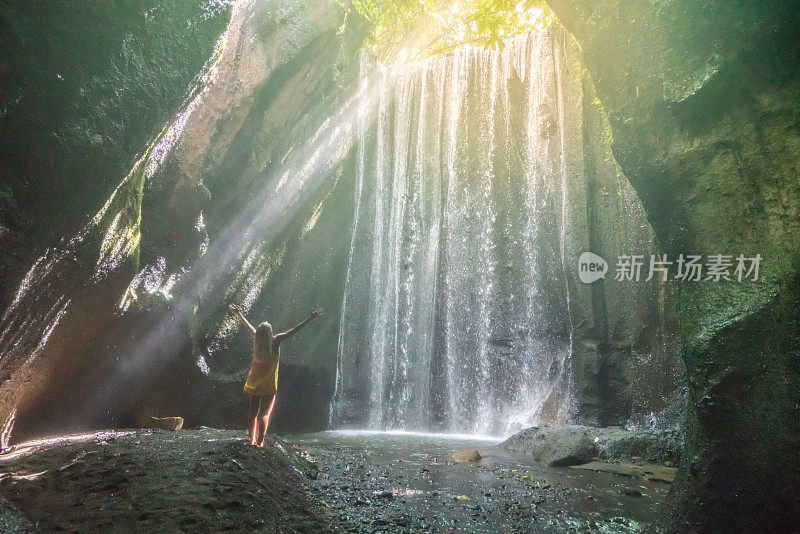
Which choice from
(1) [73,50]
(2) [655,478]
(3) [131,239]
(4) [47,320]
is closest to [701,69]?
(2) [655,478]

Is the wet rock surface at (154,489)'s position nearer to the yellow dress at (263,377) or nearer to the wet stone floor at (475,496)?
the wet stone floor at (475,496)

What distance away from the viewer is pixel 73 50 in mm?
3832

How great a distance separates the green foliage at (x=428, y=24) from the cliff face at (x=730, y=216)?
29.9 ft

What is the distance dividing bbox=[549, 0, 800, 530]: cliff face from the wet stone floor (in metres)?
0.88

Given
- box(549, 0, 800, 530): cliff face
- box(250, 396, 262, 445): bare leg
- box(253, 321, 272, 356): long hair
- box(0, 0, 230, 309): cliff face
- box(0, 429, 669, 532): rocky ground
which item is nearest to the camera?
box(549, 0, 800, 530): cliff face

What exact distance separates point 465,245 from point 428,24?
7705 millimetres

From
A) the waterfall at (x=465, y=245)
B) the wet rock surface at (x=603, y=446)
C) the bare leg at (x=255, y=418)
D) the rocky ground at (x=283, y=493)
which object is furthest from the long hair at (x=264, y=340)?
the waterfall at (x=465, y=245)

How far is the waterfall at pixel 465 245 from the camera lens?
40.8ft

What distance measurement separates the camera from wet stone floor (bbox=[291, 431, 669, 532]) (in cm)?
360

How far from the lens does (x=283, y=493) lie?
4.08 meters

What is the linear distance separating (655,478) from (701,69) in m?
4.67

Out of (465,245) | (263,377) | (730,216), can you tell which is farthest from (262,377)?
(465,245)

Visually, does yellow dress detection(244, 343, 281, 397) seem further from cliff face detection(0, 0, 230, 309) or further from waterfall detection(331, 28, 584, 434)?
waterfall detection(331, 28, 584, 434)

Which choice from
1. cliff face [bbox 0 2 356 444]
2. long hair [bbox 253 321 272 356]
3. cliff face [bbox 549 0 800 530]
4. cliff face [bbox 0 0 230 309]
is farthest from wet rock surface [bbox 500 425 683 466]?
cliff face [bbox 0 0 230 309]
